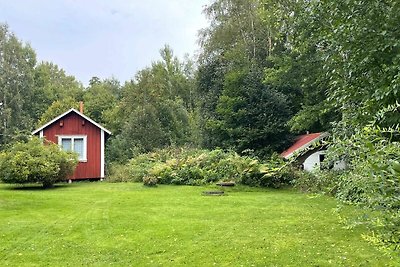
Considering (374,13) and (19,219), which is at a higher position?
(374,13)

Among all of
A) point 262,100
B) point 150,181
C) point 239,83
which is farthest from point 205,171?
point 239,83

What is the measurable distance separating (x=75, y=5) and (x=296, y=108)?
38.1 ft

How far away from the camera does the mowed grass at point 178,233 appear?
4984mm

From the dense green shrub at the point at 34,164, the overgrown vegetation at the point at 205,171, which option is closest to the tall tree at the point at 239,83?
the overgrown vegetation at the point at 205,171

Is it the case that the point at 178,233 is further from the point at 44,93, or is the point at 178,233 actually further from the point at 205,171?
the point at 44,93

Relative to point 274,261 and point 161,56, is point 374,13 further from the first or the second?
point 161,56

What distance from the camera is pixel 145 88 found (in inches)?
879

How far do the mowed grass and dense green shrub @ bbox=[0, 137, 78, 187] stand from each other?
249 centimetres

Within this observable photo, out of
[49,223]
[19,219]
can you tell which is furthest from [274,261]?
[19,219]

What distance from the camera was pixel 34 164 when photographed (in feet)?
42.2

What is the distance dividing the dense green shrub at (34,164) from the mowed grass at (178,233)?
2.49 m

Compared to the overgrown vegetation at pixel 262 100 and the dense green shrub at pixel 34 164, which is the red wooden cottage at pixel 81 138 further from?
the dense green shrub at pixel 34 164

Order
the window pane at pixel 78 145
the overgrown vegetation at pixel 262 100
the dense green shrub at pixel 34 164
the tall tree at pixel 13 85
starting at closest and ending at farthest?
the overgrown vegetation at pixel 262 100 → the dense green shrub at pixel 34 164 → the window pane at pixel 78 145 → the tall tree at pixel 13 85

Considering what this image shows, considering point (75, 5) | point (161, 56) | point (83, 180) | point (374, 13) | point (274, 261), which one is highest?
point (161, 56)
